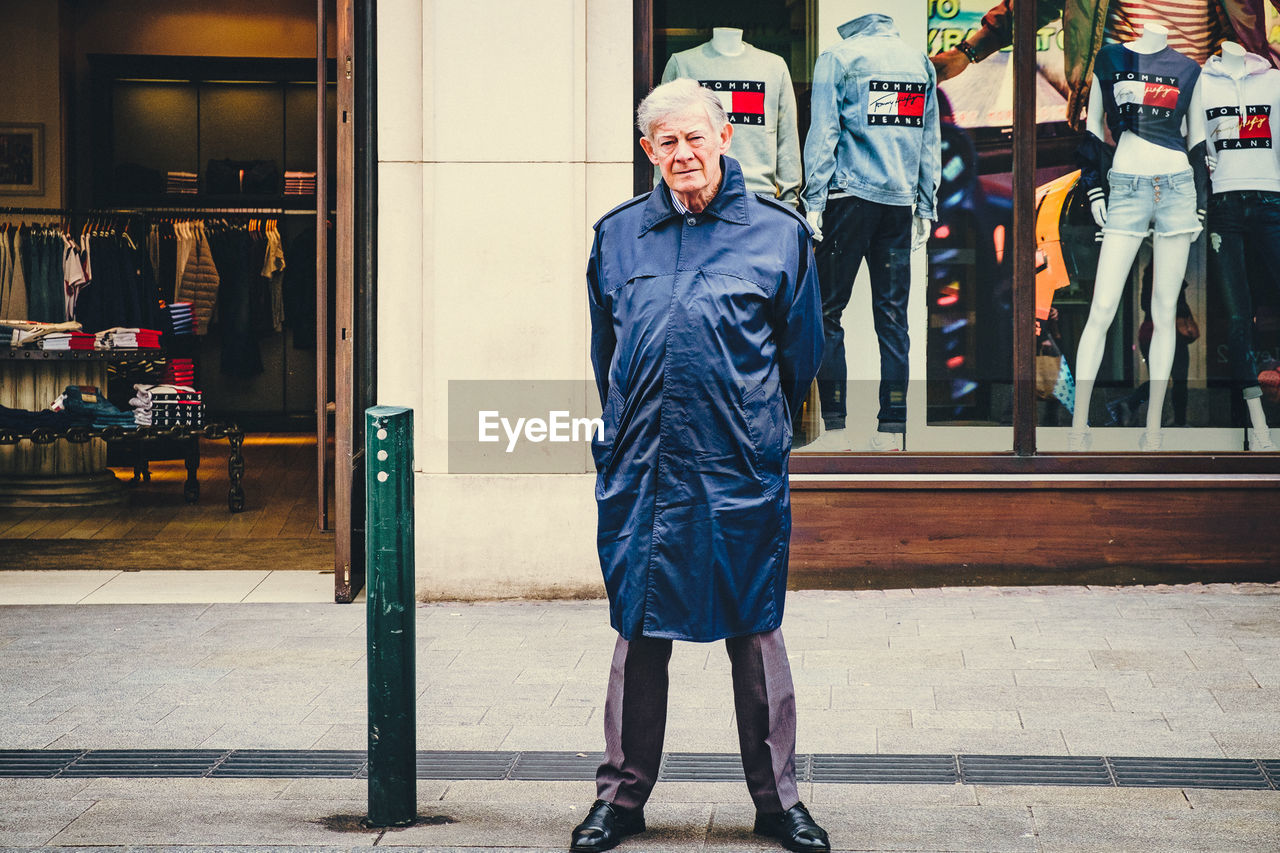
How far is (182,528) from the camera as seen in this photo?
938 centimetres

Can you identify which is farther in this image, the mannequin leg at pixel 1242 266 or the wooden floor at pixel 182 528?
the wooden floor at pixel 182 528

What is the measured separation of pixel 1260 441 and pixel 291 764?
5.29 m

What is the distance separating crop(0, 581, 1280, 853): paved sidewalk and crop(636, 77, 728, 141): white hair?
6.04ft

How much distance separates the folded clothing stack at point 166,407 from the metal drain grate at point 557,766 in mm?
6512

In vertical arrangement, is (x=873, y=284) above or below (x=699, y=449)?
above

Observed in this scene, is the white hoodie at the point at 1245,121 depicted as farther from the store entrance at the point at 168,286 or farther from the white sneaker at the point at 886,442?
the store entrance at the point at 168,286

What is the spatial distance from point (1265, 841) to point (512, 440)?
4.00 m

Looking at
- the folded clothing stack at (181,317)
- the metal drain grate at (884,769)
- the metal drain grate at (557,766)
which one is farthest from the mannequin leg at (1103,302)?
the folded clothing stack at (181,317)

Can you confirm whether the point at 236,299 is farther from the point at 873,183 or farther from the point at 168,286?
the point at 873,183

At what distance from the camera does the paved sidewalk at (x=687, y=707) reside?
390cm

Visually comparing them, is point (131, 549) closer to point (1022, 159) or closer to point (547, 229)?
point (547, 229)

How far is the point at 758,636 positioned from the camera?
3.73m

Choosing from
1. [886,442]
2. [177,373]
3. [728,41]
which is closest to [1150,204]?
[886,442]

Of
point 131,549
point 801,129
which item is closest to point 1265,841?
point 801,129
